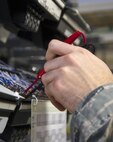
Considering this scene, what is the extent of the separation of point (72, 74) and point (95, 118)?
0.40ft

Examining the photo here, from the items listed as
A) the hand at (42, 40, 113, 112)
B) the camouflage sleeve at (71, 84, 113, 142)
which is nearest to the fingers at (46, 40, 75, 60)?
the hand at (42, 40, 113, 112)

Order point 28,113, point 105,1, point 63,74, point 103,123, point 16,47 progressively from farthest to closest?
point 105,1
point 16,47
point 28,113
point 63,74
point 103,123

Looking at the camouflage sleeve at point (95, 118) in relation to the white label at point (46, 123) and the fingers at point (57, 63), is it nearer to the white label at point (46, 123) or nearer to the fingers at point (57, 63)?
the fingers at point (57, 63)

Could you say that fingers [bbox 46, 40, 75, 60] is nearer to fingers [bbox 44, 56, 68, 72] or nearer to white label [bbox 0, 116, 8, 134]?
fingers [bbox 44, 56, 68, 72]

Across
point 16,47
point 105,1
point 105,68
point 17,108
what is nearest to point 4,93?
point 17,108

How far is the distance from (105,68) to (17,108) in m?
0.19

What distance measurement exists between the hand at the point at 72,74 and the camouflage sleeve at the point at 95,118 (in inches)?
2.0

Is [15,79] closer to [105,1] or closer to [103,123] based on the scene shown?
[103,123]

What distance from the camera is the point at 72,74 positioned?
2.48ft

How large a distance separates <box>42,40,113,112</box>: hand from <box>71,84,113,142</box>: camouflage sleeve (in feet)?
0.17

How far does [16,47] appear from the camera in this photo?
216cm

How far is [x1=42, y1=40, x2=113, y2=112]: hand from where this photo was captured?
75 cm

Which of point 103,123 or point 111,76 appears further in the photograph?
point 111,76

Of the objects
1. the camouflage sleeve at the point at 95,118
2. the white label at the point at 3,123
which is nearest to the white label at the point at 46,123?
the white label at the point at 3,123
